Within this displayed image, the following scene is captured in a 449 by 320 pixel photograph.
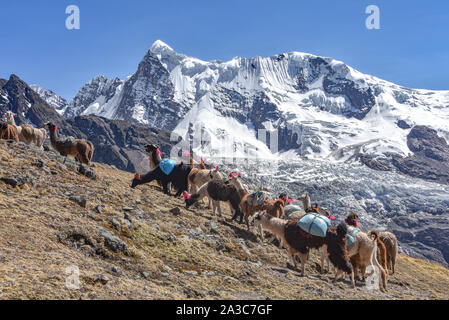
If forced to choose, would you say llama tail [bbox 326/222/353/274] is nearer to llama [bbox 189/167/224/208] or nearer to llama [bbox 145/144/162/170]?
llama [bbox 189/167/224/208]

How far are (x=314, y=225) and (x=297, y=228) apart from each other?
79 centimetres

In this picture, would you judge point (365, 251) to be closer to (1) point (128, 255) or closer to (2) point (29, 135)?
(1) point (128, 255)

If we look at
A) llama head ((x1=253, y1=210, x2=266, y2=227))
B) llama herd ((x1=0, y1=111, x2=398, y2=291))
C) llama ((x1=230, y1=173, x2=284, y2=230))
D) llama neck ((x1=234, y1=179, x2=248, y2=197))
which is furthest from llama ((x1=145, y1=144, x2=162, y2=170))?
llama head ((x1=253, y1=210, x2=266, y2=227))

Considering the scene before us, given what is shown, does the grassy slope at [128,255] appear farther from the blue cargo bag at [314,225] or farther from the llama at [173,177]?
the llama at [173,177]

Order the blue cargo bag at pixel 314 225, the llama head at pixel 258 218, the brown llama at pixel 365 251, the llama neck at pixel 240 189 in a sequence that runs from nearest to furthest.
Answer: the blue cargo bag at pixel 314 225
the brown llama at pixel 365 251
the llama head at pixel 258 218
the llama neck at pixel 240 189

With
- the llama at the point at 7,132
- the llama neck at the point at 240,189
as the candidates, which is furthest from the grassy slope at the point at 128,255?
the llama at the point at 7,132

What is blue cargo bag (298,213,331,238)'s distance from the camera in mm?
13484

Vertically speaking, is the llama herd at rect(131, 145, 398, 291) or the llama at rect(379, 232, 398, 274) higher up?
the llama herd at rect(131, 145, 398, 291)

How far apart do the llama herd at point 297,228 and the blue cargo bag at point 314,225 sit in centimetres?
4

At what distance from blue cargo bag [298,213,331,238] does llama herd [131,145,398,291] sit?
0.04 m

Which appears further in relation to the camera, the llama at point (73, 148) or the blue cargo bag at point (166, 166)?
the llama at point (73, 148)

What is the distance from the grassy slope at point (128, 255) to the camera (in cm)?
711
